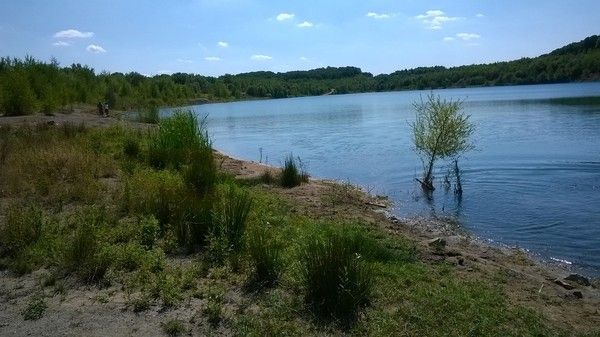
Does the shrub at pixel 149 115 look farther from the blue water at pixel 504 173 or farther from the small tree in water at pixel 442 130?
the small tree in water at pixel 442 130

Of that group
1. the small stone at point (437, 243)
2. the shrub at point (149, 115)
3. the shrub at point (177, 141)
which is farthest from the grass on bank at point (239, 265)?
the shrub at point (149, 115)

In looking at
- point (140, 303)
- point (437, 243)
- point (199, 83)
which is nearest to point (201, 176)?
point (437, 243)

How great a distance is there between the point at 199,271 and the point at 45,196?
565cm

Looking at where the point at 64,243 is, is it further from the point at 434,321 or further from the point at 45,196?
the point at 434,321

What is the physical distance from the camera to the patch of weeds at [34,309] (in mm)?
5426

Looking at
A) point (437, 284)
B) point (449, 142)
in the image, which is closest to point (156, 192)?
point (437, 284)

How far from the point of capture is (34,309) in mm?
5547

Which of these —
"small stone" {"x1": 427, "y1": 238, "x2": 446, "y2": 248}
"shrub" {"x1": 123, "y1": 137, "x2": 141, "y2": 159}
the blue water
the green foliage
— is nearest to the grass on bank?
"small stone" {"x1": 427, "y1": 238, "x2": 446, "y2": 248}

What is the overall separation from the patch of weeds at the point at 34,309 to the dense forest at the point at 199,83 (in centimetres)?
3166

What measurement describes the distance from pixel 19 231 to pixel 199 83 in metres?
139

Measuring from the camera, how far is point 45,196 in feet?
34.8

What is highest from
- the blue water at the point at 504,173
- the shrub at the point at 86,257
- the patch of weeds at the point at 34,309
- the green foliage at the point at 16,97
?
the green foliage at the point at 16,97

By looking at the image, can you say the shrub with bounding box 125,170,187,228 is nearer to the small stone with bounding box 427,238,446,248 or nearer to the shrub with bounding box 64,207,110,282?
the shrub with bounding box 64,207,110,282

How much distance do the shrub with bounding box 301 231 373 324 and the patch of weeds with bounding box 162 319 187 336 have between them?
4.79 ft
